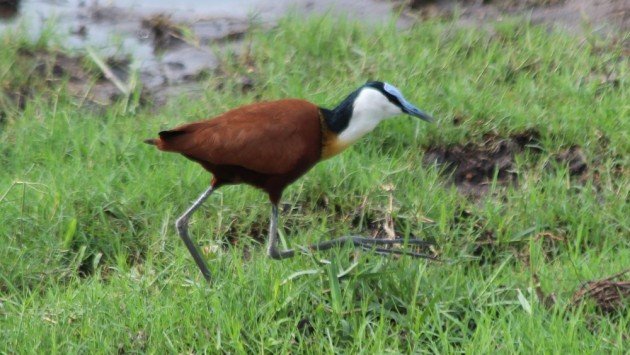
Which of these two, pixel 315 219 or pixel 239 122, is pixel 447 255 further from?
pixel 239 122

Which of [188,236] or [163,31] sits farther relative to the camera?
[163,31]

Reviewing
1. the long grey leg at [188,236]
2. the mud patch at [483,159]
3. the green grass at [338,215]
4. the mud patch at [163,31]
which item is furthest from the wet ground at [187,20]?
the long grey leg at [188,236]

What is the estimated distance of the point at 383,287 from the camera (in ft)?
15.7

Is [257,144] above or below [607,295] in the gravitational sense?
above

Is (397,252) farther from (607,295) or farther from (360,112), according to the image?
(607,295)

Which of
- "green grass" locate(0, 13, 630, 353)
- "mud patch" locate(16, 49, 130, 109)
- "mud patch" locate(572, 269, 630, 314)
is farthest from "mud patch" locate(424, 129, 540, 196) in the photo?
"mud patch" locate(16, 49, 130, 109)

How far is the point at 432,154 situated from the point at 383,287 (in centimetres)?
156

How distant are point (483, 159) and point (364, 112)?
47.3 inches

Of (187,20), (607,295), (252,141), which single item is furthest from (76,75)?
(607,295)

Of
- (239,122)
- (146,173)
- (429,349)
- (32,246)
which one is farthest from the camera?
(146,173)

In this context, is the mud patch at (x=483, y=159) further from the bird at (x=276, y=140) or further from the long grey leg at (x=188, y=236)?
the long grey leg at (x=188, y=236)

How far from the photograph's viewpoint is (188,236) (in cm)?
526

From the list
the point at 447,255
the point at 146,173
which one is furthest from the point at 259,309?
the point at 146,173

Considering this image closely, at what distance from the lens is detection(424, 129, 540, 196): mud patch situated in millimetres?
6039
